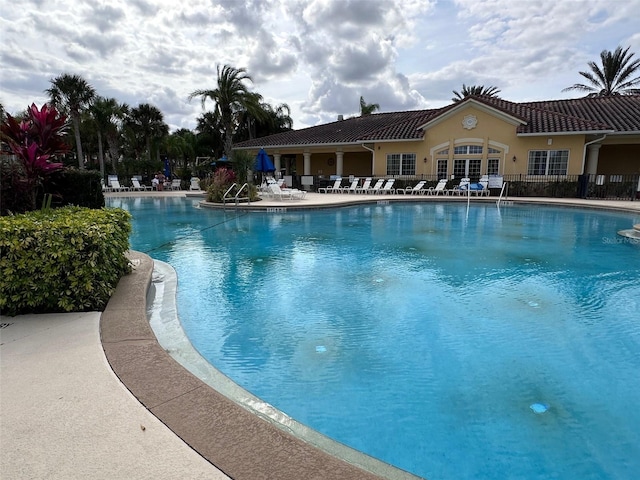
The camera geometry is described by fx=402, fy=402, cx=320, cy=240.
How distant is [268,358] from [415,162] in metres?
22.4

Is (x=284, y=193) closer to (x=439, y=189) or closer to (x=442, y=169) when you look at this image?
(x=439, y=189)

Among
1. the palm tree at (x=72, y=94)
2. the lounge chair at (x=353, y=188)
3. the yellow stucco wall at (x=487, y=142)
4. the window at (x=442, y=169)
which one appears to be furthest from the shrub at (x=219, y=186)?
the palm tree at (x=72, y=94)

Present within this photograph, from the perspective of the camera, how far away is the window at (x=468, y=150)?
22828mm

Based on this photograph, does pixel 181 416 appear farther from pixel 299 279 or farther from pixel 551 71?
pixel 551 71

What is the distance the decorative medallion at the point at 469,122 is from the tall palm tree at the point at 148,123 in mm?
28230

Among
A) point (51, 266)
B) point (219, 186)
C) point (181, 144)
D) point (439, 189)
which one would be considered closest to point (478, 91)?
point (439, 189)

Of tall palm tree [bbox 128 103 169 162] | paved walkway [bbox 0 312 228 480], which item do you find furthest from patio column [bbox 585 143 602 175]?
tall palm tree [bbox 128 103 169 162]

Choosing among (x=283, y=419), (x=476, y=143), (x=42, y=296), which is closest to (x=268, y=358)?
(x=283, y=419)

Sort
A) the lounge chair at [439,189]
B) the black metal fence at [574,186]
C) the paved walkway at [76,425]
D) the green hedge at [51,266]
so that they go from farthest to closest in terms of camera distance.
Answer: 1. the lounge chair at [439,189]
2. the black metal fence at [574,186]
3. the green hedge at [51,266]
4. the paved walkway at [76,425]

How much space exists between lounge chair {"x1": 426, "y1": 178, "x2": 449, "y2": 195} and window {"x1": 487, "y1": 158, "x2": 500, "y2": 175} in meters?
2.75

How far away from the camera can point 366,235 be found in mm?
10672

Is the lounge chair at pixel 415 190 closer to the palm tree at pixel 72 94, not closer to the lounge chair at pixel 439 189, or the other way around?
the lounge chair at pixel 439 189

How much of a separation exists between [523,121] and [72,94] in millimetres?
31763

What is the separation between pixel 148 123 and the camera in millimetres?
37625
